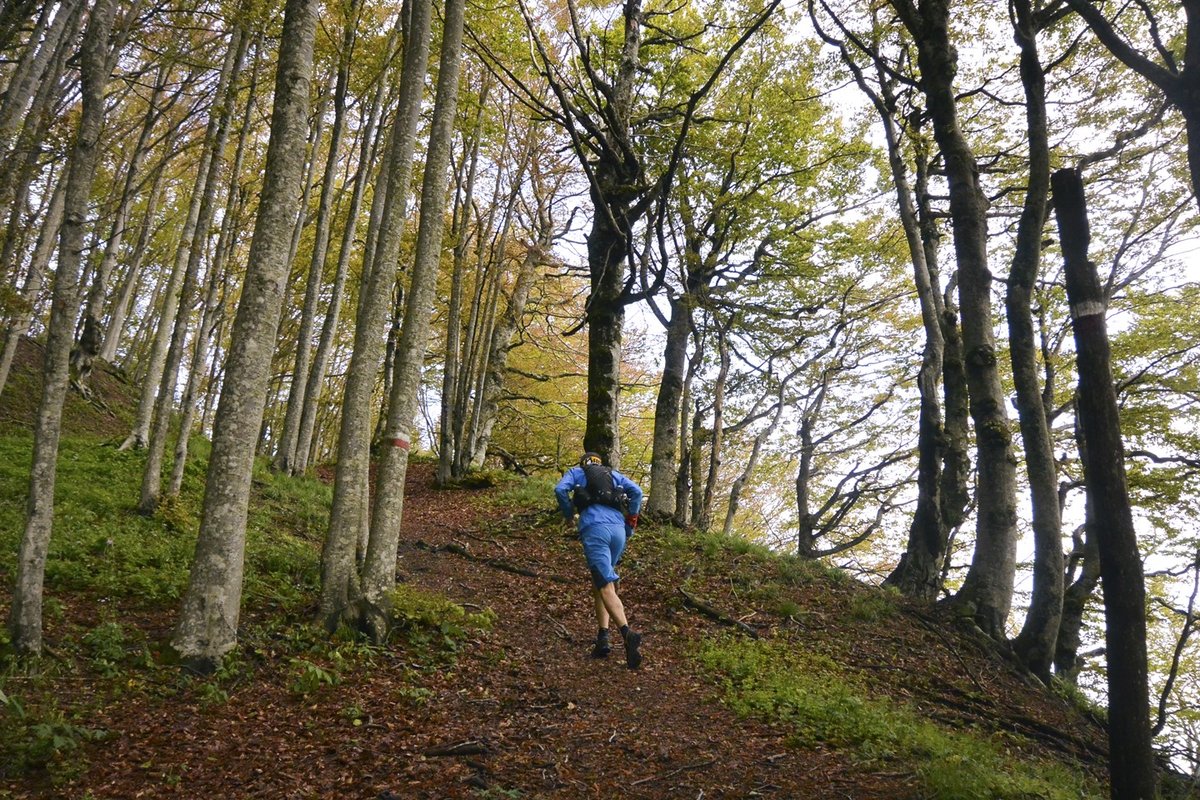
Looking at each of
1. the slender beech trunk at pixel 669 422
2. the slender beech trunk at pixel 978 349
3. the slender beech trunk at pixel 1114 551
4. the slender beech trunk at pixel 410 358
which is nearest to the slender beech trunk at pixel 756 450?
the slender beech trunk at pixel 669 422

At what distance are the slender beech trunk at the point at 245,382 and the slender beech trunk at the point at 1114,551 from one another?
16.4 feet

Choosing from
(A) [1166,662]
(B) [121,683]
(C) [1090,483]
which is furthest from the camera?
(A) [1166,662]

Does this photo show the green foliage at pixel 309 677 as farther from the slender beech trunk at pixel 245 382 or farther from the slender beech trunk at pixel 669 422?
the slender beech trunk at pixel 669 422

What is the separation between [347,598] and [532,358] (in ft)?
61.0

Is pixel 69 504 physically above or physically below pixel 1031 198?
below

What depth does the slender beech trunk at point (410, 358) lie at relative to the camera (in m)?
5.54

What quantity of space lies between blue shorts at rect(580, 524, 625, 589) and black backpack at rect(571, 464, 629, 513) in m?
0.23

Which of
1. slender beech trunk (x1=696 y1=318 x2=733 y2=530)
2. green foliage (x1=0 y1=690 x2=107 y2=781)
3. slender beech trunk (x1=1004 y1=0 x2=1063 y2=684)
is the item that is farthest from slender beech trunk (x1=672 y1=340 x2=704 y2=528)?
green foliage (x1=0 y1=690 x2=107 y2=781)

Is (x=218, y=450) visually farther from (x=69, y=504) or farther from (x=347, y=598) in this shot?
(x=69, y=504)

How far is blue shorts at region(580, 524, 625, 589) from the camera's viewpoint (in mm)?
5895

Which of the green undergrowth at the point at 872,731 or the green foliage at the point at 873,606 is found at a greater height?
the green foliage at the point at 873,606

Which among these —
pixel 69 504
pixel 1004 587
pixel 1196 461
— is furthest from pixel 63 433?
pixel 1196 461

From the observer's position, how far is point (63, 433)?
10641 millimetres

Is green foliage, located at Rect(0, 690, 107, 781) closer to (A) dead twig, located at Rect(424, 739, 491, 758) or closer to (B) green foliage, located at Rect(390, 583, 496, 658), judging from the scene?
(A) dead twig, located at Rect(424, 739, 491, 758)
